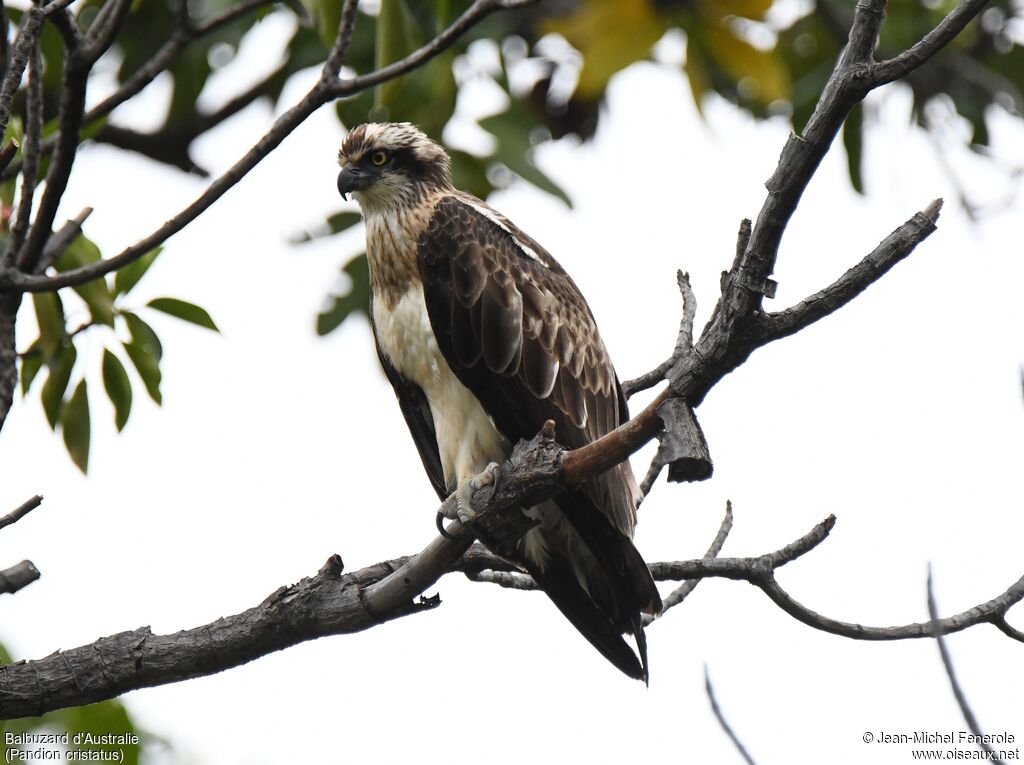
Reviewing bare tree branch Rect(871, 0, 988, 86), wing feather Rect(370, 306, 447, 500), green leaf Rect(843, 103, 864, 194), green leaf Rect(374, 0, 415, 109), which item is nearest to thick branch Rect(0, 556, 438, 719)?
wing feather Rect(370, 306, 447, 500)

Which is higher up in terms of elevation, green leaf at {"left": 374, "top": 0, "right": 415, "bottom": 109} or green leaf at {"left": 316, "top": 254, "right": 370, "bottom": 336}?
green leaf at {"left": 374, "top": 0, "right": 415, "bottom": 109}

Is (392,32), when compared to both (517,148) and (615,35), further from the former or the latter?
(517,148)

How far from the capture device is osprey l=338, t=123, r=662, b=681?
4734mm

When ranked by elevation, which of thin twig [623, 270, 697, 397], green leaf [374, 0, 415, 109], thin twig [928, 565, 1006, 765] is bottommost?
thin twig [928, 565, 1006, 765]

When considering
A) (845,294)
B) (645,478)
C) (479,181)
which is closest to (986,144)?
(479,181)

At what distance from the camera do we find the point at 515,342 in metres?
4.82

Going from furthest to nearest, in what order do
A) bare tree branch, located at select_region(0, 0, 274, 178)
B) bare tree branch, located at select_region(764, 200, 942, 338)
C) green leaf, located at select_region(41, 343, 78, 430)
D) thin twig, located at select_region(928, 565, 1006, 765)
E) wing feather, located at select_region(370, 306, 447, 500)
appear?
1. wing feather, located at select_region(370, 306, 447, 500)
2. green leaf, located at select_region(41, 343, 78, 430)
3. bare tree branch, located at select_region(0, 0, 274, 178)
4. bare tree branch, located at select_region(764, 200, 942, 338)
5. thin twig, located at select_region(928, 565, 1006, 765)

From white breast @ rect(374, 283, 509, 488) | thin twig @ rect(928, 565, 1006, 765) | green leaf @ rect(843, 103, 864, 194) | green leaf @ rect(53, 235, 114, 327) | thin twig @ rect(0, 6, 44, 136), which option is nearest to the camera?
thin twig @ rect(928, 565, 1006, 765)

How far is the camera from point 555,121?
23.9ft

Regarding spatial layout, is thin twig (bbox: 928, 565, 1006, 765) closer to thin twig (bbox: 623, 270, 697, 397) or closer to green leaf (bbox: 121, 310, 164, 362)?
thin twig (bbox: 623, 270, 697, 397)

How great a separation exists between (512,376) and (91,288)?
159cm

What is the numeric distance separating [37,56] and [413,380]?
1.96 m

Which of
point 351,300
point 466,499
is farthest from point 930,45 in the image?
point 351,300

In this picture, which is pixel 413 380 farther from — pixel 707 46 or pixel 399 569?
pixel 707 46
